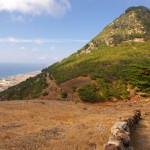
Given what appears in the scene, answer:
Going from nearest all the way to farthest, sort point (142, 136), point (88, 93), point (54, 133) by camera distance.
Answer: point (54, 133)
point (142, 136)
point (88, 93)

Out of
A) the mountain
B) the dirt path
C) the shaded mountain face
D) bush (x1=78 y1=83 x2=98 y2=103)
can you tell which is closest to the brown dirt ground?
the dirt path

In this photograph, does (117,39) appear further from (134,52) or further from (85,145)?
(85,145)

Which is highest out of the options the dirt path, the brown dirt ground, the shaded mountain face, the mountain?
the shaded mountain face

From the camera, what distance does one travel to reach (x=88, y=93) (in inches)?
1857

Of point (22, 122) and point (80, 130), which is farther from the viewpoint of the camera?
point (22, 122)

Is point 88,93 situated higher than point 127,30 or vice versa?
point 127,30

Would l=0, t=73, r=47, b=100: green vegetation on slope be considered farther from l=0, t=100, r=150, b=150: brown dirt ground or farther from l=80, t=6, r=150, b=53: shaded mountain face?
l=80, t=6, r=150, b=53: shaded mountain face

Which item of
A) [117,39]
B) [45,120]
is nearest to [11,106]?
[45,120]

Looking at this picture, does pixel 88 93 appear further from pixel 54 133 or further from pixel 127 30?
pixel 127 30

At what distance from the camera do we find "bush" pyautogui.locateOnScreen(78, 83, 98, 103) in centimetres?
4681

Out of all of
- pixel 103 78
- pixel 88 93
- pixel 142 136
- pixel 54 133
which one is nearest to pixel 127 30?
pixel 103 78

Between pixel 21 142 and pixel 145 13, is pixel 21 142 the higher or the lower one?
the lower one

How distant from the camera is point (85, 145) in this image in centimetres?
1525

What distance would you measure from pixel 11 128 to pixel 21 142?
3489 mm
